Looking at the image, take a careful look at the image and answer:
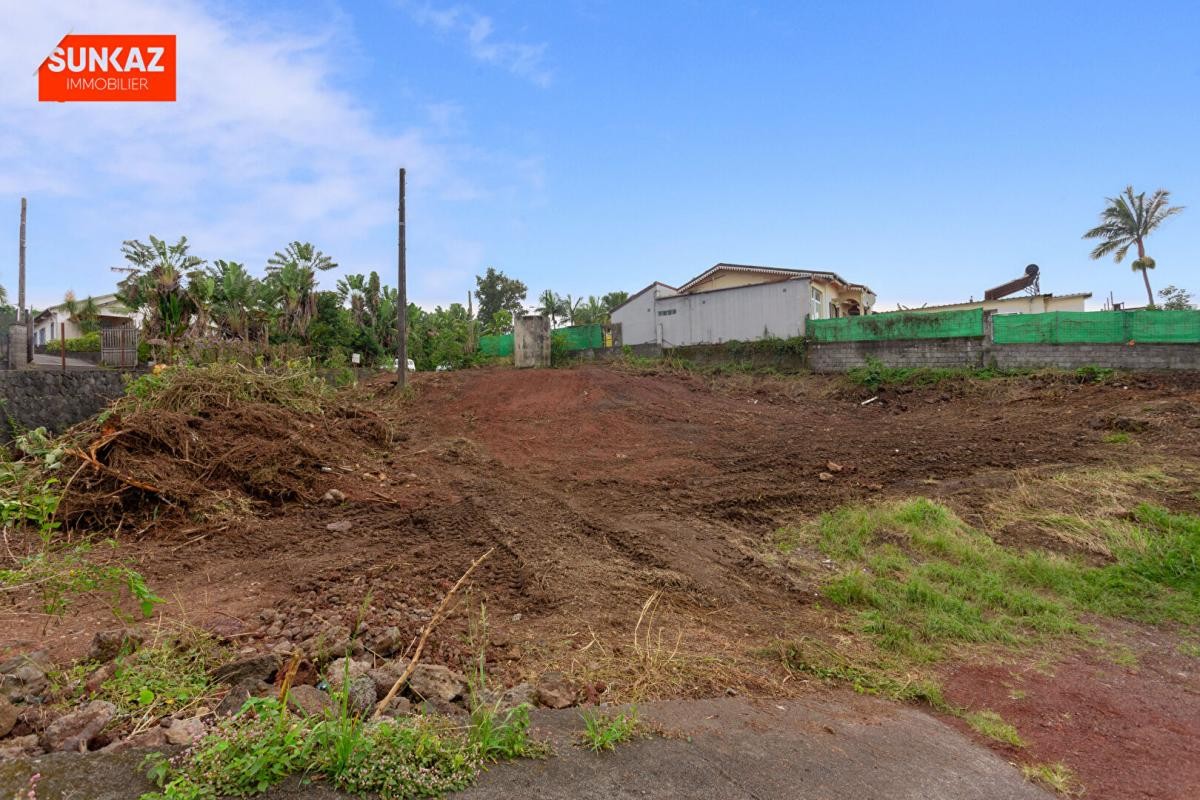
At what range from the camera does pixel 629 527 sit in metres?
6.74

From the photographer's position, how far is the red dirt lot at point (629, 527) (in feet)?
12.0

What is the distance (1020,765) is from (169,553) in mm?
6277

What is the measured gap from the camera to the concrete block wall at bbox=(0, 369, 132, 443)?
7457 millimetres

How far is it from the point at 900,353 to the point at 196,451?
16005 millimetres

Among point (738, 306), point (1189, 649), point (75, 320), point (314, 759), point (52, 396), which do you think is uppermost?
point (75, 320)

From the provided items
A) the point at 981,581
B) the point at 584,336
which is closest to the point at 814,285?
the point at 584,336

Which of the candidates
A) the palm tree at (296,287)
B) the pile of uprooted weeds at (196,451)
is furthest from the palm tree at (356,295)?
the pile of uprooted weeds at (196,451)

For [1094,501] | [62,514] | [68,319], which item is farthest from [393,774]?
[68,319]

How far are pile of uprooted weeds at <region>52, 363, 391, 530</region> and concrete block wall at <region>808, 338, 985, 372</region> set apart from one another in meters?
13.4

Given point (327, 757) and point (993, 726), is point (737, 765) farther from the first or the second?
point (993, 726)

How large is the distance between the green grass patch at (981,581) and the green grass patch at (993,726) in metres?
0.73

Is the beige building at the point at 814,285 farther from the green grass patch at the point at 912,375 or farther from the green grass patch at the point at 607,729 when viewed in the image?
the green grass patch at the point at 607,729

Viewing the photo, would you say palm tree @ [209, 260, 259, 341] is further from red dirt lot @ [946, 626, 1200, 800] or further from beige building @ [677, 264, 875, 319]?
red dirt lot @ [946, 626, 1200, 800]

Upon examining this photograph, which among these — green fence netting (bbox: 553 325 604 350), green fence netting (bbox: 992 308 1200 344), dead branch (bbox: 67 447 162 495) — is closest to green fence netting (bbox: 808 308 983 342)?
green fence netting (bbox: 992 308 1200 344)
